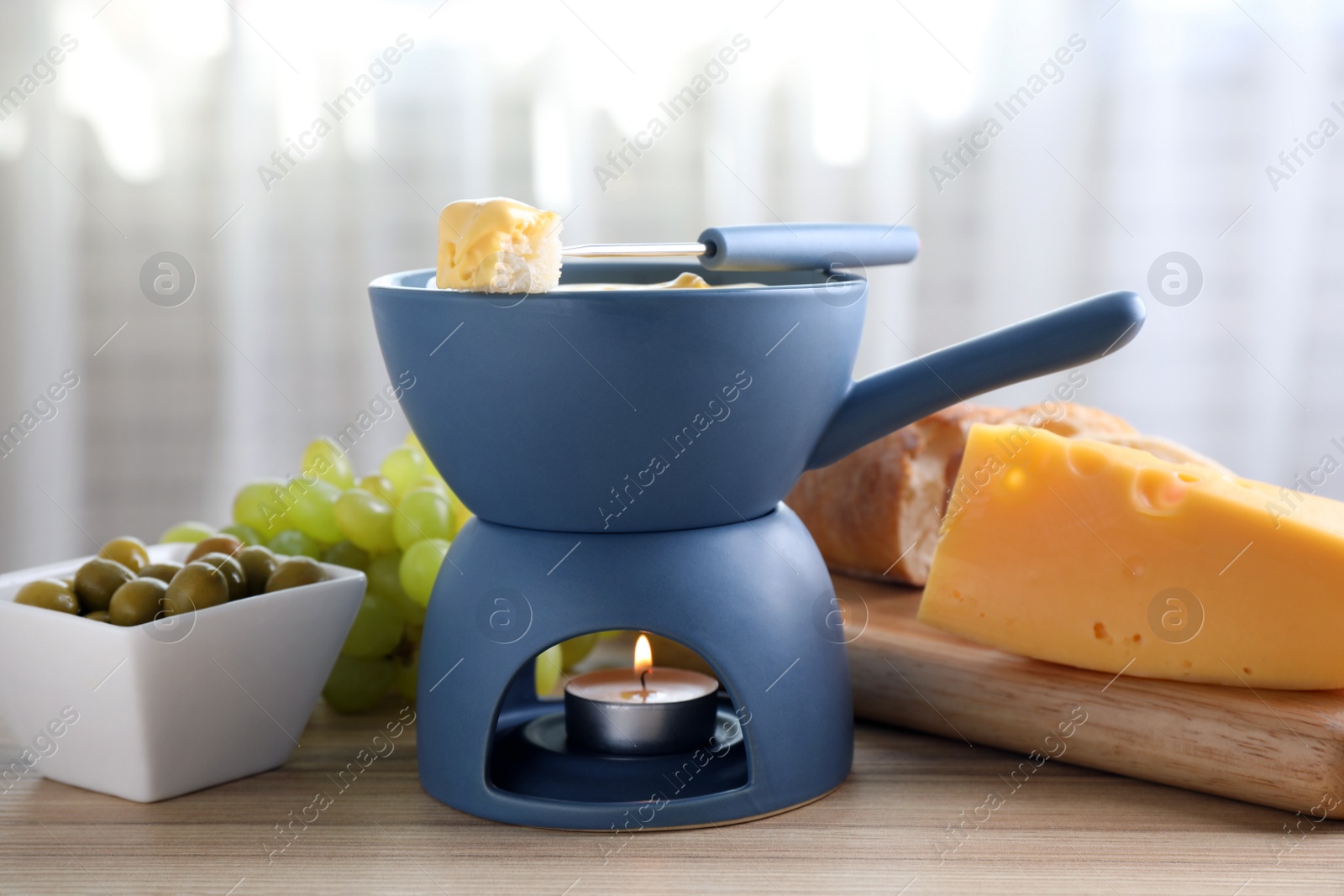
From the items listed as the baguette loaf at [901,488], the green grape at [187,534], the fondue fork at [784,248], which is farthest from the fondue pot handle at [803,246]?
the green grape at [187,534]

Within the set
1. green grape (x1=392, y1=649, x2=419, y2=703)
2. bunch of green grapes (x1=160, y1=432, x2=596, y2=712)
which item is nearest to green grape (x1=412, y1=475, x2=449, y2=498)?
bunch of green grapes (x1=160, y1=432, x2=596, y2=712)

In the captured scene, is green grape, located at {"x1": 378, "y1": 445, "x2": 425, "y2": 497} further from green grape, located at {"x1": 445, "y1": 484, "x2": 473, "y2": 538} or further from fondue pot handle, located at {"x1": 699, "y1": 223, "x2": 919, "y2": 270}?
fondue pot handle, located at {"x1": 699, "y1": 223, "x2": 919, "y2": 270}

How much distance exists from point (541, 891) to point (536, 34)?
1573 millimetres

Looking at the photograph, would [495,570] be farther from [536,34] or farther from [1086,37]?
[1086,37]

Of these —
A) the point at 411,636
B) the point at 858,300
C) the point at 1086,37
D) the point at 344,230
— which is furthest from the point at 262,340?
the point at 858,300

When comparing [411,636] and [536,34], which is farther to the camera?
[536,34]

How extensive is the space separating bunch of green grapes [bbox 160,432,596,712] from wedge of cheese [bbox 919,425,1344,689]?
300 mm

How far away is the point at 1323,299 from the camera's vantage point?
1905mm

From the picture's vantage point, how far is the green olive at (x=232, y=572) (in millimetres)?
683

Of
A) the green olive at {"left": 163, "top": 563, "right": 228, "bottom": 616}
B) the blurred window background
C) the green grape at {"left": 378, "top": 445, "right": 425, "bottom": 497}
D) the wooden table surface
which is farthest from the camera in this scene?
the blurred window background

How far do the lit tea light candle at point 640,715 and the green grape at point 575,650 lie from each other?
0.50 feet

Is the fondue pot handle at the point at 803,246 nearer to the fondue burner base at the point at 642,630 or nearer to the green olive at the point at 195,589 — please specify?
the fondue burner base at the point at 642,630

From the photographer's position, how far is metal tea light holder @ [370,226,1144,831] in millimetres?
582

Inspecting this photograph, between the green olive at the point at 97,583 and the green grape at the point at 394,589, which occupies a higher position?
the green olive at the point at 97,583
